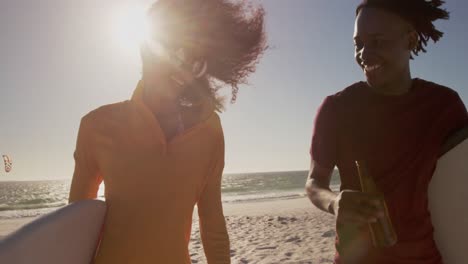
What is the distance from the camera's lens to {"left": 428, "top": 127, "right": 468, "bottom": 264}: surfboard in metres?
2.13

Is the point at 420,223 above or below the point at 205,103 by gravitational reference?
below

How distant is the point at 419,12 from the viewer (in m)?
2.39

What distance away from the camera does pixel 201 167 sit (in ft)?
5.97

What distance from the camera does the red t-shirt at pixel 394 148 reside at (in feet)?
6.48

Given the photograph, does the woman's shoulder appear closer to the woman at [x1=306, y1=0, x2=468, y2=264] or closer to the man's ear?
the man's ear

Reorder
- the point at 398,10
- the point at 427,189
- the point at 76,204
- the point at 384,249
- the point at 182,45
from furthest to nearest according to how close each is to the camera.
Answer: the point at 398,10 → the point at 427,189 → the point at 384,249 → the point at 182,45 → the point at 76,204

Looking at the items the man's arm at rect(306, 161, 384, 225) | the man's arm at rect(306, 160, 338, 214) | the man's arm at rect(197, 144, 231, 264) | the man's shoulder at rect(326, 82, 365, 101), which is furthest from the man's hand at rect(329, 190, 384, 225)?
the man's shoulder at rect(326, 82, 365, 101)

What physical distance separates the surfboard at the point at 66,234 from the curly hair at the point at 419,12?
179 cm

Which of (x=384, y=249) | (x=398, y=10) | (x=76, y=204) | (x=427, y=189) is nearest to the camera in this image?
(x=76, y=204)

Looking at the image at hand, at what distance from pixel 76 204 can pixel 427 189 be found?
171 centimetres

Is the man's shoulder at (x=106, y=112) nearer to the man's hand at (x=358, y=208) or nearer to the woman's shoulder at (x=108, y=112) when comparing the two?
the woman's shoulder at (x=108, y=112)

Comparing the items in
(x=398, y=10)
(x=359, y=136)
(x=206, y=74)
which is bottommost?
(x=359, y=136)

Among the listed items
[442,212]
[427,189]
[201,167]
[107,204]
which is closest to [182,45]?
[201,167]

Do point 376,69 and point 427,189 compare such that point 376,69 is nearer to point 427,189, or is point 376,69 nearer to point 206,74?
point 427,189
